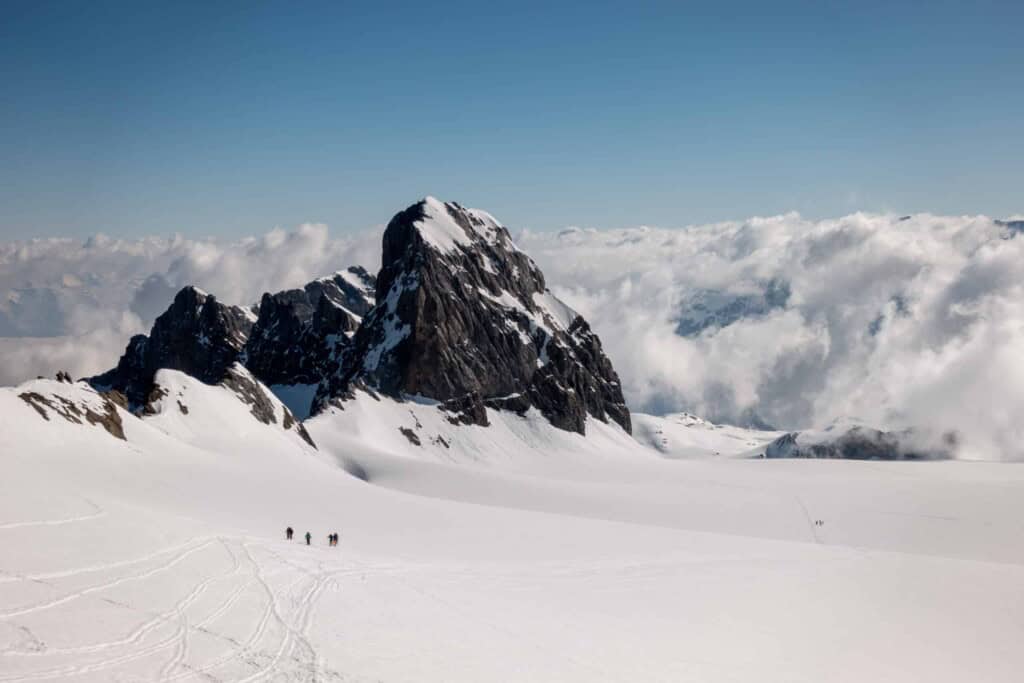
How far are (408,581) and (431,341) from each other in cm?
11303

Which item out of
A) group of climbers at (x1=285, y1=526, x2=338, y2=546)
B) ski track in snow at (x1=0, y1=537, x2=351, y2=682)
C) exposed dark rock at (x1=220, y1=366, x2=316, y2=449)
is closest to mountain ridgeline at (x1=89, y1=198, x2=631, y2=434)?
exposed dark rock at (x1=220, y1=366, x2=316, y2=449)

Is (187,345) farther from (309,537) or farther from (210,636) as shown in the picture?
(210,636)

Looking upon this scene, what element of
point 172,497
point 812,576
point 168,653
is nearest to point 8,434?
point 172,497

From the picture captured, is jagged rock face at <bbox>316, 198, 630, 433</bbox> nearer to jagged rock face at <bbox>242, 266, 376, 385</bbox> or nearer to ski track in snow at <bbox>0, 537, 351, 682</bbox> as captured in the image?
jagged rock face at <bbox>242, 266, 376, 385</bbox>

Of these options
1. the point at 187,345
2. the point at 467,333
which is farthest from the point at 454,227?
the point at 187,345

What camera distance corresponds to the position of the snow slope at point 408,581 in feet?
69.1

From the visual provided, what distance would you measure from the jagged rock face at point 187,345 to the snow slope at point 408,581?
341 ft

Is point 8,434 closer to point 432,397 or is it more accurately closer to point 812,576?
point 812,576

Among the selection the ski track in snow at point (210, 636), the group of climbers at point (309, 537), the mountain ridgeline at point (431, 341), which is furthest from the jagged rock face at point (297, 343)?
the ski track in snow at point (210, 636)

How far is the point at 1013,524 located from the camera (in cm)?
7975

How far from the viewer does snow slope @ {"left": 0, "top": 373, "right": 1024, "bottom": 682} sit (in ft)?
69.1

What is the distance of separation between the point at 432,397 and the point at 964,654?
115123mm

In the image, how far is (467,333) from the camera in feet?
508

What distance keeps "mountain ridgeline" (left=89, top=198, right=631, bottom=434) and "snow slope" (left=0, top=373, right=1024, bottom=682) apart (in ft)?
203
